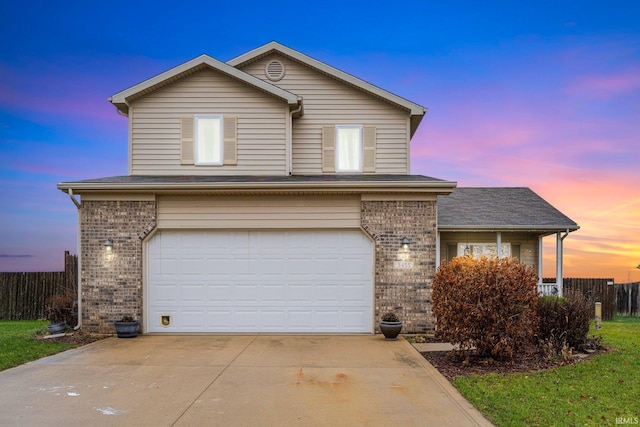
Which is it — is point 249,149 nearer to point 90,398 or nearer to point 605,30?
point 90,398

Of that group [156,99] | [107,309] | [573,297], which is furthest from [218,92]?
[573,297]

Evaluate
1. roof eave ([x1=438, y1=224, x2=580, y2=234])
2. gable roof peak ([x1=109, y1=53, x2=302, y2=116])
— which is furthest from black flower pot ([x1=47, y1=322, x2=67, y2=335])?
roof eave ([x1=438, y1=224, x2=580, y2=234])

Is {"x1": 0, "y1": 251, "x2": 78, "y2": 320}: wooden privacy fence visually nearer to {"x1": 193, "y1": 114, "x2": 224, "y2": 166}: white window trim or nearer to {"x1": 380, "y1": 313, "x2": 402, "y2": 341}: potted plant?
{"x1": 193, "y1": 114, "x2": 224, "y2": 166}: white window trim

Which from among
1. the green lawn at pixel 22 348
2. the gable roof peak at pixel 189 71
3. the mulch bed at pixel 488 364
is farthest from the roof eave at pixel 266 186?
the mulch bed at pixel 488 364

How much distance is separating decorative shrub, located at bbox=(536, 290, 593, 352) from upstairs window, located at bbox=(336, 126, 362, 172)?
6420 millimetres

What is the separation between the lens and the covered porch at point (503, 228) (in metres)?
14.6

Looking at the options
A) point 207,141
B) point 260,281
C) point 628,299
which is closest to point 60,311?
point 260,281

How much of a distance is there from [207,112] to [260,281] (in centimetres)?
512

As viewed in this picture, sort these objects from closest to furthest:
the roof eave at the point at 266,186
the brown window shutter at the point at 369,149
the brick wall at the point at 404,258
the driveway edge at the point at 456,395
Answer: the driveway edge at the point at 456,395
the roof eave at the point at 266,186
the brick wall at the point at 404,258
the brown window shutter at the point at 369,149

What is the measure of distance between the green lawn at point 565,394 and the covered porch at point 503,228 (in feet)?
22.9

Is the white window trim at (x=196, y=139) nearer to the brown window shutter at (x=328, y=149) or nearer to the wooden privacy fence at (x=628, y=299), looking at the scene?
the brown window shutter at (x=328, y=149)

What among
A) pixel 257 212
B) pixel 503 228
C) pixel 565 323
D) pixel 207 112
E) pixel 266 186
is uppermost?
pixel 207 112

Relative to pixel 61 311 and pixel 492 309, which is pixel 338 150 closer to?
pixel 492 309

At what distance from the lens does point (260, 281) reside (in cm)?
1083
